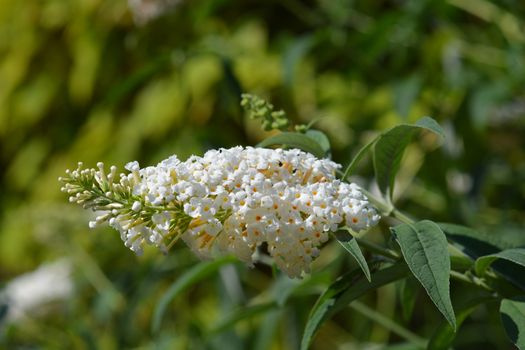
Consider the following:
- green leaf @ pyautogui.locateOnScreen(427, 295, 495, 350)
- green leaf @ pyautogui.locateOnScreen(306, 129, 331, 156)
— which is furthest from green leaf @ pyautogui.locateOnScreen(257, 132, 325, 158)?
green leaf @ pyautogui.locateOnScreen(427, 295, 495, 350)

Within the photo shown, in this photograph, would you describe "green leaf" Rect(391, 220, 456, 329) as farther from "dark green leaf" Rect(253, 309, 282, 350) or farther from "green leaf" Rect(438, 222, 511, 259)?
"dark green leaf" Rect(253, 309, 282, 350)

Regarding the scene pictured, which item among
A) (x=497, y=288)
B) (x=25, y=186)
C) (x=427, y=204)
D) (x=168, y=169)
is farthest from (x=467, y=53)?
(x=25, y=186)

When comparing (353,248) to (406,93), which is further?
(406,93)

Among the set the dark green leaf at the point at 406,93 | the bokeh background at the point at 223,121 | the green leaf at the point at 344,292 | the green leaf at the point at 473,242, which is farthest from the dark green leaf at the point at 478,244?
the dark green leaf at the point at 406,93

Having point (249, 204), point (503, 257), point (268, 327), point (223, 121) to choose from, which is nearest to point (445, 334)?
point (503, 257)

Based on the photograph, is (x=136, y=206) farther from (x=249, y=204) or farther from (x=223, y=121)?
(x=223, y=121)

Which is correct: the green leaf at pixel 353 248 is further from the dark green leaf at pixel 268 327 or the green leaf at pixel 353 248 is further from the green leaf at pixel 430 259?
the dark green leaf at pixel 268 327

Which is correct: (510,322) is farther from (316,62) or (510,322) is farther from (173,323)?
(316,62)
